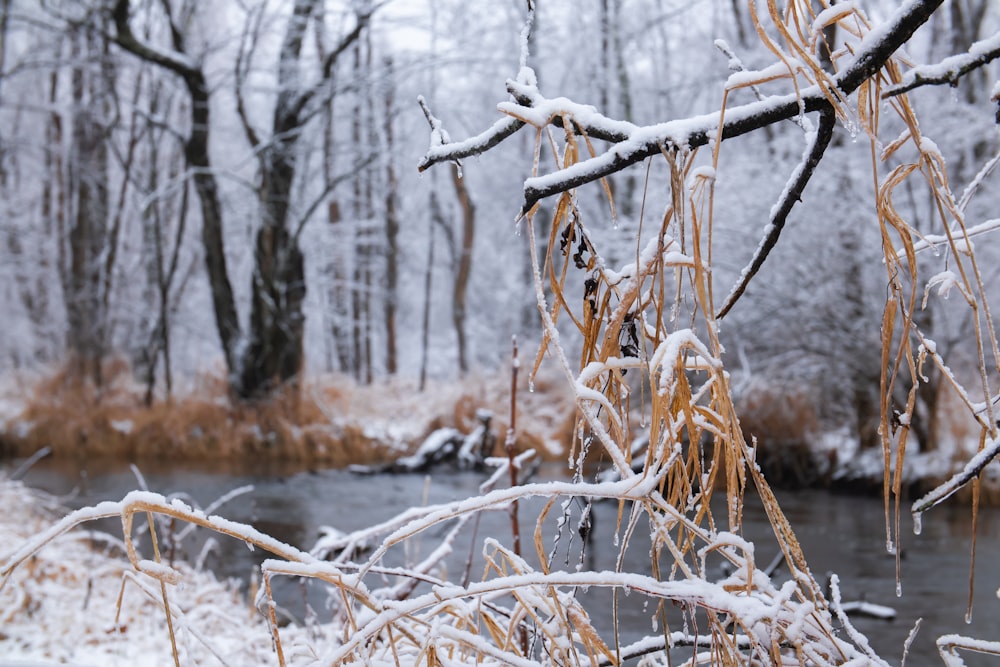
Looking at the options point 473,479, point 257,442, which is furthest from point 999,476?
point 257,442

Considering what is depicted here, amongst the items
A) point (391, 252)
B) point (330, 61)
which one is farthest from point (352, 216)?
point (330, 61)

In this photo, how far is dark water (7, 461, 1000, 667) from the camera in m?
4.89

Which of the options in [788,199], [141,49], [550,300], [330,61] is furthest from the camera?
[330,61]

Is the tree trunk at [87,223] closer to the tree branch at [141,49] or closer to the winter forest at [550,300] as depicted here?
the winter forest at [550,300]

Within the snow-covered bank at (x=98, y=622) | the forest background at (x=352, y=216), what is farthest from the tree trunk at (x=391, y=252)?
the snow-covered bank at (x=98, y=622)

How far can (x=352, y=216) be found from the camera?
22766 millimetres

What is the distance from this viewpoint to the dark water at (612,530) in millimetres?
4891

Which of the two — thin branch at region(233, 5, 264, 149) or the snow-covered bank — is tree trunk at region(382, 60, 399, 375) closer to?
thin branch at region(233, 5, 264, 149)

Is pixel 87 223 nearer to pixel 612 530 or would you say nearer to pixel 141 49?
pixel 141 49

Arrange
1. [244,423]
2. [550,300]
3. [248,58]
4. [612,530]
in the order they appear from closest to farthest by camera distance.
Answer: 1. [612,530]
2. [550,300]
3. [244,423]
4. [248,58]

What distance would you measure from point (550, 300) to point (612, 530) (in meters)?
5.17

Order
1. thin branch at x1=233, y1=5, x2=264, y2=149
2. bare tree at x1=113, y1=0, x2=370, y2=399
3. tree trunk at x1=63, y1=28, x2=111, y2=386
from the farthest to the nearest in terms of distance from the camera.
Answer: tree trunk at x1=63, y1=28, x2=111, y2=386, bare tree at x1=113, y1=0, x2=370, y2=399, thin branch at x1=233, y1=5, x2=264, y2=149

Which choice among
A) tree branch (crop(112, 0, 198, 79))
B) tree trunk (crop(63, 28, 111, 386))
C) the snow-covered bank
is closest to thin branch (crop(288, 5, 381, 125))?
tree branch (crop(112, 0, 198, 79))

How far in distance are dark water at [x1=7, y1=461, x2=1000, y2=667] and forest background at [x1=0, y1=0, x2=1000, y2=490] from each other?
1345 millimetres
